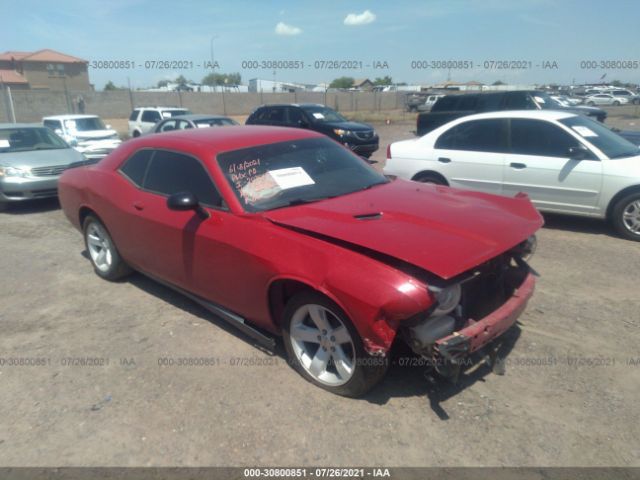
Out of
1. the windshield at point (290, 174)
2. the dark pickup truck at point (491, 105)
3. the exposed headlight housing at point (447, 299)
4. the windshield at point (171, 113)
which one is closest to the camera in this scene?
the exposed headlight housing at point (447, 299)

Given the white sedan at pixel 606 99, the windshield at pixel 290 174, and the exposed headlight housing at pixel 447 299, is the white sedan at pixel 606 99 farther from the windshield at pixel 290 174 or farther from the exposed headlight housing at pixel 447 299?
the exposed headlight housing at pixel 447 299

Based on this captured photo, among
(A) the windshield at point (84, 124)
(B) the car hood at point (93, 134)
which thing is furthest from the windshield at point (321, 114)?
(A) the windshield at point (84, 124)

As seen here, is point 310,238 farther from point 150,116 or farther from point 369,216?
point 150,116

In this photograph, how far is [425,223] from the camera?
10.2ft

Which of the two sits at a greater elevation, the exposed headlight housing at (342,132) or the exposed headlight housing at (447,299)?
the exposed headlight housing at (342,132)

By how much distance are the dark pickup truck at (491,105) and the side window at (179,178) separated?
37.5 feet

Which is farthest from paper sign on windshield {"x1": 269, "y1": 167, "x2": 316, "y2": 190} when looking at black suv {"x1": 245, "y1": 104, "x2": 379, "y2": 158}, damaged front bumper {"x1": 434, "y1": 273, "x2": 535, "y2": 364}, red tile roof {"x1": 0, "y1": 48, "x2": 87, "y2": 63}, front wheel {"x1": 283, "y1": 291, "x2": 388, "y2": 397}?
red tile roof {"x1": 0, "y1": 48, "x2": 87, "y2": 63}

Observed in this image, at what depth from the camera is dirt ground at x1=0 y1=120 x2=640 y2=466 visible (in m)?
2.63

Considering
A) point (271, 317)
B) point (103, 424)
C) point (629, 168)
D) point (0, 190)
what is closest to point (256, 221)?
point (271, 317)

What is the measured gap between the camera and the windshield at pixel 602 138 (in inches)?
239

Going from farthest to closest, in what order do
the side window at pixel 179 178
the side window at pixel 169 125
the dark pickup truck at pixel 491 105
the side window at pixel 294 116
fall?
the side window at pixel 294 116 < the dark pickup truck at pixel 491 105 < the side window at pixel 169 125 < the side window at pixel 179 178

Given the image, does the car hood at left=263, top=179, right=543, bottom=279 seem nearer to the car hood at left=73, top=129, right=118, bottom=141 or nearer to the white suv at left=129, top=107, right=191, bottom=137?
the car hood at left=73, top=129, right=118, bottom=141

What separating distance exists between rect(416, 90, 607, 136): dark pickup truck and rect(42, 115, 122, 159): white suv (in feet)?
31.0

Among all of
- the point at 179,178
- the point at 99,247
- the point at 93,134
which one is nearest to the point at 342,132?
the point at 93,134
